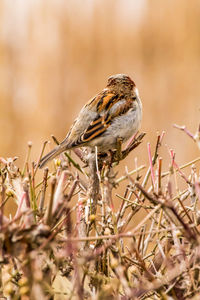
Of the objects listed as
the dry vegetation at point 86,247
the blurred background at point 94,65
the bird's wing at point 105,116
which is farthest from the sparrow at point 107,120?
the blurred background at point 94,65

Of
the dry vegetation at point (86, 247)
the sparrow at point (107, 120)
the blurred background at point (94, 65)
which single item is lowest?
the dry vegetation at point (86, 247)

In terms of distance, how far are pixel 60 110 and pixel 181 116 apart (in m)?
1.11

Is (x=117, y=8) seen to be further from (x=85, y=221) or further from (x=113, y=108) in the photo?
(x=85, y=221)

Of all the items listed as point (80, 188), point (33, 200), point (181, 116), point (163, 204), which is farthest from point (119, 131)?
point (181, 116)

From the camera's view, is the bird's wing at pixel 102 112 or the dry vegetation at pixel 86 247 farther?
the bird's wing at pixel 102 112

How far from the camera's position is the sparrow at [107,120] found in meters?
2.39

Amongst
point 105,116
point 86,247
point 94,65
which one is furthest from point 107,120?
point 94,65

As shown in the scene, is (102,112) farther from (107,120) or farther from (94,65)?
(94,65)

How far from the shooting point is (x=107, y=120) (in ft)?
Answer: 8.16

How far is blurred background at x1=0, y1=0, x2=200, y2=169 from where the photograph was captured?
4.85 meters

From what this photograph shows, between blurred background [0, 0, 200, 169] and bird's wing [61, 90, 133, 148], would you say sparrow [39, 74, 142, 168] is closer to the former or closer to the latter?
bird's wing [61, 90, 133, 148]

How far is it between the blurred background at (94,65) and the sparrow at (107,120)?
2.15m

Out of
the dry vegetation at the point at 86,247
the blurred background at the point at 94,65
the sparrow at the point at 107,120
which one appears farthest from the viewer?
the blurred background at the point at 94,65

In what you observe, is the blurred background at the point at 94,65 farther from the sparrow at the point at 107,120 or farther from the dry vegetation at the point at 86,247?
the dry vegetation at the point at 86,247
